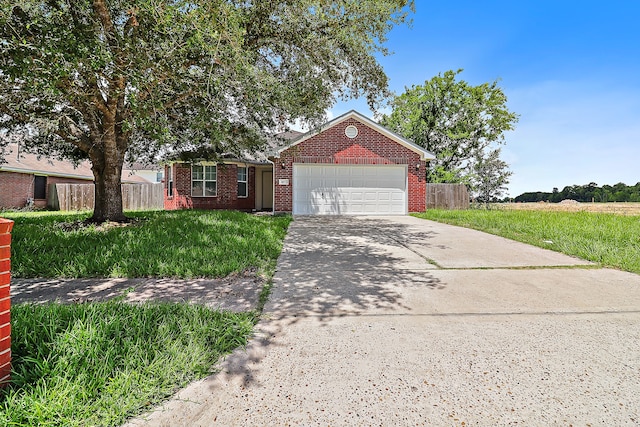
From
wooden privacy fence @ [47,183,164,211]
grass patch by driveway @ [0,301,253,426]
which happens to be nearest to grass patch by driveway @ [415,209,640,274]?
grass patch by driveway @ [0,301,253,426]

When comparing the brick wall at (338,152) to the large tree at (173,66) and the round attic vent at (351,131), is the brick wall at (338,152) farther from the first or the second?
the large tree at (173,66)

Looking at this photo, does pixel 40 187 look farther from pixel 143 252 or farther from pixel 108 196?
pixel 143 252

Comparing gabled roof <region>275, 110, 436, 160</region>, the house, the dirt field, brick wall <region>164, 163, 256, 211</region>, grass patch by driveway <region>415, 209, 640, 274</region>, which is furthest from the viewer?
brick wall <region>164, 163, 256, 211</region>

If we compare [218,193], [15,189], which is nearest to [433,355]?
[218,193]

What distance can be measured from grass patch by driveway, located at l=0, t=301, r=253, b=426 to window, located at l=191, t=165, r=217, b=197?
13.4 m

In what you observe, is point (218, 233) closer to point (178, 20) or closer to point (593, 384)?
point (178, 20)

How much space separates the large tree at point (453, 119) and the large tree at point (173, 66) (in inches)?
597

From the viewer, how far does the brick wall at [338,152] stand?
1342cm

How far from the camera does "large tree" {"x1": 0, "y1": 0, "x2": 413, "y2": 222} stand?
15.0ft

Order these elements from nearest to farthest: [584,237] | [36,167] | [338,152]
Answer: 1. [584,237]
2. [338,152]
3. [36,167]

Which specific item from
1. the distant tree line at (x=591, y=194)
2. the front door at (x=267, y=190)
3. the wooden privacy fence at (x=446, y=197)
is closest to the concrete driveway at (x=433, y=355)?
the wooden privacy fence at (x=446, y=197)

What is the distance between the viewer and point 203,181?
1565 centimetres

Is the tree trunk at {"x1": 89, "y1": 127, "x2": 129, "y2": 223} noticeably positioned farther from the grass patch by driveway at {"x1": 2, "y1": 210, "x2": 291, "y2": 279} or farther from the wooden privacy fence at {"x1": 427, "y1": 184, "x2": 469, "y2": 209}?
the wooden privacy fence at {"x1": 427, "y1": 184, "x2": 469, "y2": 209}

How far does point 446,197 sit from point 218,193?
1210cm
